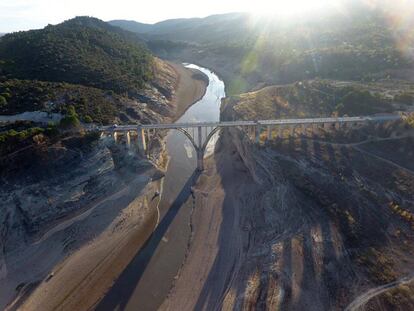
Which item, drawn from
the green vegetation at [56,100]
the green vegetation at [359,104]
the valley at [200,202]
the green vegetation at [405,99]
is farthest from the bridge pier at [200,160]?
the green vegetation at [405,99]

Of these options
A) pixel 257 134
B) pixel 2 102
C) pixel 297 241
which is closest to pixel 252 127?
pixel 257 134

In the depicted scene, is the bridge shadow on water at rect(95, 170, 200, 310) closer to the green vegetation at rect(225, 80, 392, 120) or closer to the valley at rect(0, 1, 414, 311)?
the valley at rect(0, 1, 414, 311)

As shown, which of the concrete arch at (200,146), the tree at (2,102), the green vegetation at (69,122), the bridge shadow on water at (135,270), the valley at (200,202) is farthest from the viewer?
the tree at (2,102)

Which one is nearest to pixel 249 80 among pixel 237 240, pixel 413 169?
pixel 413 169

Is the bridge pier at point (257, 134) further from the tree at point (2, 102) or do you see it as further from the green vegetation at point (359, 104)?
the tree at point (2, 102)

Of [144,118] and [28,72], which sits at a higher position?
[28,72]

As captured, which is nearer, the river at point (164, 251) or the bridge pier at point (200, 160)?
the river at point (164, 251)

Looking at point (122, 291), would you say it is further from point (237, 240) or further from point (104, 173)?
point (104, 173)
